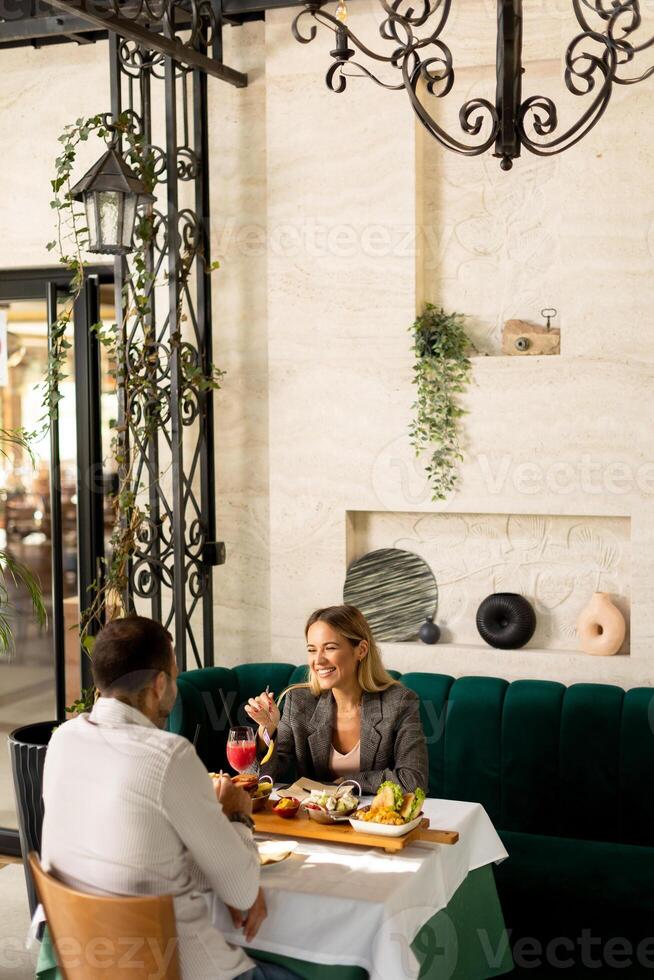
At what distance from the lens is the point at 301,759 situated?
3445mm

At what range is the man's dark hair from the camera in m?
2.44

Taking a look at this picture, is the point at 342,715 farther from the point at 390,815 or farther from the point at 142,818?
the point at 142,818

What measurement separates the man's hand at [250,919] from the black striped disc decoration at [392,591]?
84.3 inches

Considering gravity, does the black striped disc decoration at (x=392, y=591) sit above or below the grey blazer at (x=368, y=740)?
above

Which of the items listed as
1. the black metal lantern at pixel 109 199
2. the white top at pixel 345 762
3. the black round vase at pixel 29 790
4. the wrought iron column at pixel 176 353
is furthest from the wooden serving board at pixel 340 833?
the black metal lantern at pixel 109 199

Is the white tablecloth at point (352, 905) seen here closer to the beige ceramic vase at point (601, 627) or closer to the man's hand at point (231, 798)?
the man's hand at point (231, 798)

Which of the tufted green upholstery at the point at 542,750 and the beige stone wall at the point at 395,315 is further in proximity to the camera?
the beige stone wall at the point at 395,315

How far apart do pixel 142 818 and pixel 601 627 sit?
2427 millimetres

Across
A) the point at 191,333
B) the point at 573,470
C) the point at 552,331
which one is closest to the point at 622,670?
the point at 573,470

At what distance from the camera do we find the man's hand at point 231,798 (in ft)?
8.68

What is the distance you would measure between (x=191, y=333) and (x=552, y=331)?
1526 mm

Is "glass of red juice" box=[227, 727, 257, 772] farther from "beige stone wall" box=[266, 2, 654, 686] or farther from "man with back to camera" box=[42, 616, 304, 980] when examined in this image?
"beige stone wall" box=[266, 2, 654, 686]

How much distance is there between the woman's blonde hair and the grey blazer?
0.03 metres

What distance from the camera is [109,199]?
4.14 meters
